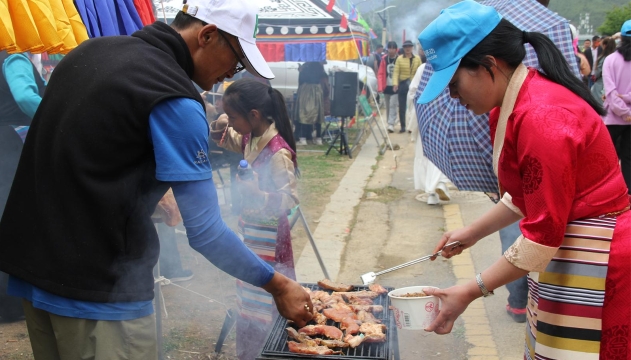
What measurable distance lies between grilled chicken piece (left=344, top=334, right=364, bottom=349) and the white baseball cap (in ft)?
4.35

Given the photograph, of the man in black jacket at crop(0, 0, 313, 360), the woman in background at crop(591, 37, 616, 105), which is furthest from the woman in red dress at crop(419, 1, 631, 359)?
the woman in background at crop(591, 37, 616, 105)

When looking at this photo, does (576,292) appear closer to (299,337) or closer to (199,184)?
(299,337)

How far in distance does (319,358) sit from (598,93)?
840 cm

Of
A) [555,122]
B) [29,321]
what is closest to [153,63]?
[29,321]

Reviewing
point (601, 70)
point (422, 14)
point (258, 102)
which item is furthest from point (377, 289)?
point (422, 14)

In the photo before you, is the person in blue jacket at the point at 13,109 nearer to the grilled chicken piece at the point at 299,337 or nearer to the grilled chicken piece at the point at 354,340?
the grilled chicken piece at the point at 299,337

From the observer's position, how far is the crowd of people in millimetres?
1878

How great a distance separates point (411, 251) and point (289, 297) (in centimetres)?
441

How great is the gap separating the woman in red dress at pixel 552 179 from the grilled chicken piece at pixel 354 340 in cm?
63

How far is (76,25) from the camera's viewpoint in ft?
11.5

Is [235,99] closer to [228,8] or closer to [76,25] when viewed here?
[76,25]

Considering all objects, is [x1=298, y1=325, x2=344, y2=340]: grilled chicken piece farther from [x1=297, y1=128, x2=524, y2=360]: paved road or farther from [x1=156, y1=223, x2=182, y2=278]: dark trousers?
[x1=156, y1=223, x2=182, y2=278]: dark trousers

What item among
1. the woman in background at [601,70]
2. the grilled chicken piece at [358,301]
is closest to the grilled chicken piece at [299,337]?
the grilled chicken piece at [358,301]

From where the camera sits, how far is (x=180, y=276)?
18.2 ft
